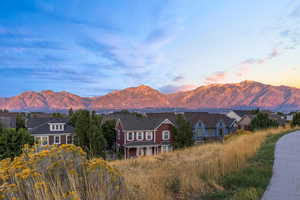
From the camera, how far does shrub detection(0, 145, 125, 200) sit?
8.98 feet

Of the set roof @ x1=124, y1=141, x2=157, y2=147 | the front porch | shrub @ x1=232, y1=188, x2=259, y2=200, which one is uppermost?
shrub @ x1=232, y1=188, x2=259, y2=200

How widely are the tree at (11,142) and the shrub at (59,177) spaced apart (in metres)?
14.7

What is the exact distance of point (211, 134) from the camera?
44625mm

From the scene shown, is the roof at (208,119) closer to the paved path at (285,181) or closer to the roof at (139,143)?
the roof at (139,143)

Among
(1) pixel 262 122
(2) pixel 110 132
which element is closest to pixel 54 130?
(2) pixel 110 132

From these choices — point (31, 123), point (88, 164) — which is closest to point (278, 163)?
point (88, 164)

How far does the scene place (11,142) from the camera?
16.3m

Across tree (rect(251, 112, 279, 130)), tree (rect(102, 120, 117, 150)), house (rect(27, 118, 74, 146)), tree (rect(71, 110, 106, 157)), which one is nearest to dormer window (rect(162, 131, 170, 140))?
tree (rect(102, 120, 117, 150))

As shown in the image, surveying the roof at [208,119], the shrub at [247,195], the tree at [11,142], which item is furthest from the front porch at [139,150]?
the shrub at [247,195]

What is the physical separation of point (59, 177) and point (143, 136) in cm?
3155

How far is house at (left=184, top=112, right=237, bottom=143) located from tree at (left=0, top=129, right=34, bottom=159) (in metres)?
31.4

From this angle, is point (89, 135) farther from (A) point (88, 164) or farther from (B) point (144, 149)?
(A) point (88, 164)

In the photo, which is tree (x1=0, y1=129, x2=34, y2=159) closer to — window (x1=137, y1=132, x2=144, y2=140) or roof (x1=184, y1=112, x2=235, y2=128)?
window (x1=137, y1=132, x2=144, y2=140)

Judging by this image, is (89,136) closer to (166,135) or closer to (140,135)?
(140,135)
